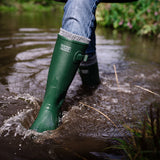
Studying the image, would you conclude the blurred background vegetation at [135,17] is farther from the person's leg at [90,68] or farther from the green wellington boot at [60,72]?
the green wellington boot at [60,72]

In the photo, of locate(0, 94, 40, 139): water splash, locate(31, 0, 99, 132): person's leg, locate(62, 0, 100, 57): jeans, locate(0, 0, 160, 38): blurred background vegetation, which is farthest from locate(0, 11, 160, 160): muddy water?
locate(0, 0, 160, 38): blurred background vegetation

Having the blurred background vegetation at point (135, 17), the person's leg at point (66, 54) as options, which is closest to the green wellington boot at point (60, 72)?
the person's leg at point (66, 54)

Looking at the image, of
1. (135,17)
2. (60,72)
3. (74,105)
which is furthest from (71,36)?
(135,17)

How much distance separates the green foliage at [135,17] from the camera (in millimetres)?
4863

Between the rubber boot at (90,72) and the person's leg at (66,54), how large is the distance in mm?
556

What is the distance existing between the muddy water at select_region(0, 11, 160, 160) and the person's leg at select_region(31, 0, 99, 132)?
0.10 m

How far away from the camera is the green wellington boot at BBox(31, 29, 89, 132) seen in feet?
3.73

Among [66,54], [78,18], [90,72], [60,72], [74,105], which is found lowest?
[74,105]

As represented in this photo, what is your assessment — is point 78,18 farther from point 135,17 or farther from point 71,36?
point 135,17

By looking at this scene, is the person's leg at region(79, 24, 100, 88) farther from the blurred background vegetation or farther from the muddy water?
the blurred background vegetation

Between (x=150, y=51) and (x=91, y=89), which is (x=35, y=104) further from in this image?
(x=150, y=51)

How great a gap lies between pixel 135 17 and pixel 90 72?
4.23m

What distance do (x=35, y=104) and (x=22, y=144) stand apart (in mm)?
457

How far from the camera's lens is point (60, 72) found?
1.17 metres
